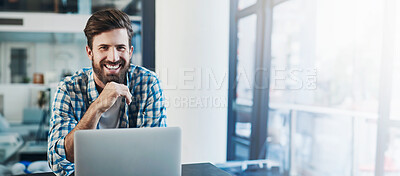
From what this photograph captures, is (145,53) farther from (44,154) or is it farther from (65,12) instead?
(44,154)

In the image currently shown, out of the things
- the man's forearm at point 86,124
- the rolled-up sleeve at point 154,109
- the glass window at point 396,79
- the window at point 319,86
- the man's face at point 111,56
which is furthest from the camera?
the window at point 319,86

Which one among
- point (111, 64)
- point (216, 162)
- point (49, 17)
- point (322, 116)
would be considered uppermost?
point (49, 17)

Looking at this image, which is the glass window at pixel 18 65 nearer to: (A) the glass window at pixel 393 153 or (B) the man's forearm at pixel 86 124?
(B) the man's forearm at pixel 86 124

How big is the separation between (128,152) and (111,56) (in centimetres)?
105

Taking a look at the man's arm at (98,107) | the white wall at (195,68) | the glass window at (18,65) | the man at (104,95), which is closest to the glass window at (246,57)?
the white wall at (195,68)

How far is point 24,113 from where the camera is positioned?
2.89m

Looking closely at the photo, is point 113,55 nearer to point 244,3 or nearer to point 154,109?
point 154,109

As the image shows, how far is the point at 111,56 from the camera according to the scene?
1.94 metres

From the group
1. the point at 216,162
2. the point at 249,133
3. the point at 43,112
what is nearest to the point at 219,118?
the point at 216,162

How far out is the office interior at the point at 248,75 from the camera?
2814 millimetres

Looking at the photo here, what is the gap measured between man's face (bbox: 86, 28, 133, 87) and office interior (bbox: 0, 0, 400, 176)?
93cm

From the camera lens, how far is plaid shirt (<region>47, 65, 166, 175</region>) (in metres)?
1.54

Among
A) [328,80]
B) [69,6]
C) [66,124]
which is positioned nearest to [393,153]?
[328,80]

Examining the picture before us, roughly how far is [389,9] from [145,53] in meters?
2.02
